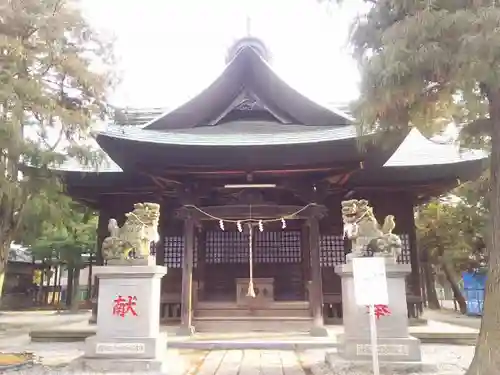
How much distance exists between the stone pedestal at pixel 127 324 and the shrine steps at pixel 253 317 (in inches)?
148

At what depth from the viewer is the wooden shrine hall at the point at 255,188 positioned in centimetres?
995

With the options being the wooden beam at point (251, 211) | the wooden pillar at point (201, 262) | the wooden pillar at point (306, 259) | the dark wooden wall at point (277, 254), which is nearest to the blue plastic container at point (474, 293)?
the dark wooden wall at point (277, 254)

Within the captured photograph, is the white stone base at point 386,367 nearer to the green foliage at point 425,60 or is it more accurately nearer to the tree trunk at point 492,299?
the tree trunk at point 492,299

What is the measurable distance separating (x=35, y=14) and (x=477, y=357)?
26.7 feet

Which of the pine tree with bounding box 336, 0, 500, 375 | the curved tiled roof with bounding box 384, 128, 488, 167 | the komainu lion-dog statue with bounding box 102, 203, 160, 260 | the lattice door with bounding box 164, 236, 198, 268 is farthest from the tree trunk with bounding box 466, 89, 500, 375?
the lattice door with bounding box 164, 236, 198, 268

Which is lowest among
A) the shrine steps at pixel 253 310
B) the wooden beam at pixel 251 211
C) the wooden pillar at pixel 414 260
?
the shrine steps at pixel 253 310

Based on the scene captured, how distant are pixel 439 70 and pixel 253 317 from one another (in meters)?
7.63

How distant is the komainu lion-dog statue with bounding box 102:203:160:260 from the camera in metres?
7.17

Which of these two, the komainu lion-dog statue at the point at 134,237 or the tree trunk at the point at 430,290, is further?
the tree trunk at the point at 430,290

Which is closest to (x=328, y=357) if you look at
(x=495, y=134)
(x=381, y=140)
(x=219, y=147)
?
(x=381, y=140)

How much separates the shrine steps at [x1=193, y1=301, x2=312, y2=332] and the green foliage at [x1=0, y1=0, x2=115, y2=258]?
4.82 meters

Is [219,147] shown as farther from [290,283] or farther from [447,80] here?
[447,80]

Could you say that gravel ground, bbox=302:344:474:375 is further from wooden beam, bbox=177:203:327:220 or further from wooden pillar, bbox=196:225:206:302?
wooden pillar, bbox=196:225:206:302

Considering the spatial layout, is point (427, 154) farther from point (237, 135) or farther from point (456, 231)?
point (456, 231)
